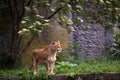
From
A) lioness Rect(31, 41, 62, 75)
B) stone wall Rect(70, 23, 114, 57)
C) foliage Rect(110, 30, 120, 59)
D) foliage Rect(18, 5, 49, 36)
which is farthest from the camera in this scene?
stone wall Rect(70, 23, 114, 57)

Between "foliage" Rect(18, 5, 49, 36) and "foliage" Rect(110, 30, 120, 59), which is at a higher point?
"foliage" Rect(18, 5, 49, 36)

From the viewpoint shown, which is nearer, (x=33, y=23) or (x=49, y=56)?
(x=33, y=23)

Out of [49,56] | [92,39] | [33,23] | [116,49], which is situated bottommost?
[92,39]

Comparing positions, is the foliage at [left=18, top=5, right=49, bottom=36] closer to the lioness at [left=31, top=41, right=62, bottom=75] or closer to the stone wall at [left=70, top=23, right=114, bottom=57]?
the lioness at [left=31, top=41, right=62, bottom=75]

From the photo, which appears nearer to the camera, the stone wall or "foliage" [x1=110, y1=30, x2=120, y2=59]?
"foliage" [x1=110, y1=30, x2=120, y2=59]

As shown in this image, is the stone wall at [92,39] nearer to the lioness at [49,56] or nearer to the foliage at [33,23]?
the foliage at [33,23]

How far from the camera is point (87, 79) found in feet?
31.9

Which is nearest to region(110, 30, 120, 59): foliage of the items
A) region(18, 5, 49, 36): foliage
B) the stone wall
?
the stone wall

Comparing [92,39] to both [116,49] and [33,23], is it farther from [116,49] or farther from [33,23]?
[33,23]

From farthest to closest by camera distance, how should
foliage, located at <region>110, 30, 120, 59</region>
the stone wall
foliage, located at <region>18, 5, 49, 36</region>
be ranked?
the stone wall → foliage, located at <region>110, 30, 120, 59</region> → foliage, located at <region>18, 5, 49, 36</region>

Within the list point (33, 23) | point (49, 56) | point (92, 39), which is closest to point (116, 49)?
point (92, 39)

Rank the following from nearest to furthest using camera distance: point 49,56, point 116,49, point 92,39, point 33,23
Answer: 1. point 33,23
2. point 49,56
3. point 116,49
4. point 92,39

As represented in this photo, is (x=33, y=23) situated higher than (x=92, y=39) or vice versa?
(x=33, y=23)

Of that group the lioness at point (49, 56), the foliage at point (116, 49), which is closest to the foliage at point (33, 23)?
the lioness at point (49, 56)
